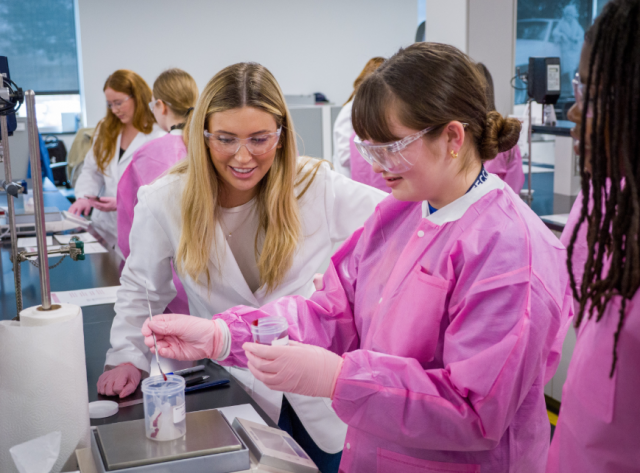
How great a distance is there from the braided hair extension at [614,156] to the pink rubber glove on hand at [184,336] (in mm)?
757

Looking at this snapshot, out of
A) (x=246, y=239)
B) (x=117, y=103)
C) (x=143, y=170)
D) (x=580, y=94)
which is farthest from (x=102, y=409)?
(x=117, y=103)

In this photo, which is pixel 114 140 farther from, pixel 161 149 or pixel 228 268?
pixel 228 268

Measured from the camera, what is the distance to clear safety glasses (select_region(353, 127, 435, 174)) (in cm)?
107

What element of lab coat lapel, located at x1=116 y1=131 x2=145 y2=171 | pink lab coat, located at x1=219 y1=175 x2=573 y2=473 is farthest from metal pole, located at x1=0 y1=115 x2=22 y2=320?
lab coat lapel, located at x1=116 y1=131 x2=145 y2=171

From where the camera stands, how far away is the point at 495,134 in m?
1.11

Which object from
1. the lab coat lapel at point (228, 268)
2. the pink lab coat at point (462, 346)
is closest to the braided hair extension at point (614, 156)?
the pink lab coat at point (462, 346)

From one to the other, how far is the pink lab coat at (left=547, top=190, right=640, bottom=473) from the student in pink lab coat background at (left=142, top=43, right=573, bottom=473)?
0.15 metres

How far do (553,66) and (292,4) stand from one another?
17.9 ft

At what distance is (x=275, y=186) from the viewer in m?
1.68

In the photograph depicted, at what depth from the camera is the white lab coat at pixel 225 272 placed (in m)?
1.51

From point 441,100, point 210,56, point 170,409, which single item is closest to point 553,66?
point 441,100

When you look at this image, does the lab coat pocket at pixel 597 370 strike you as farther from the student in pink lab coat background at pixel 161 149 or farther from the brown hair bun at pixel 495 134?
the student in pink lab coat background at pixel 161 149

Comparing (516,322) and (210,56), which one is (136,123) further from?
(210,56)

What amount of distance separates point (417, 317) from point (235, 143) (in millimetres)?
724
